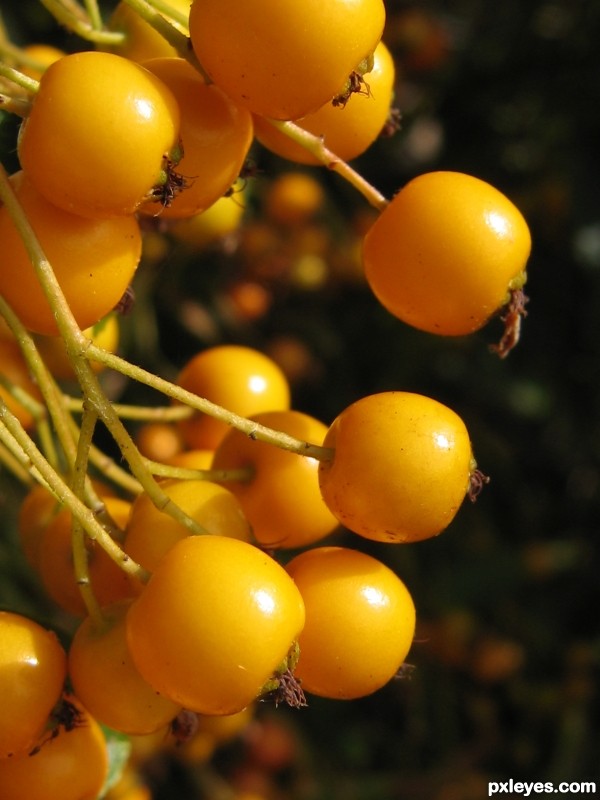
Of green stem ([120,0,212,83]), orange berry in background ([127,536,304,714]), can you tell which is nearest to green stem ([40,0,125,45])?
green stem ([120,0,212,83])

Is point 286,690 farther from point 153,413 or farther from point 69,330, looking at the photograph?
point 153,413

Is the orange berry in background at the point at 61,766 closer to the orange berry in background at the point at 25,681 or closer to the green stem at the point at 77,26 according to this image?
the orange berry in background at the point at 25,681

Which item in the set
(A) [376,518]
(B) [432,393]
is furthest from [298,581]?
(B) [432,393]

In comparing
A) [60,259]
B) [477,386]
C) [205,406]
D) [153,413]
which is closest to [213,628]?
[205,406]

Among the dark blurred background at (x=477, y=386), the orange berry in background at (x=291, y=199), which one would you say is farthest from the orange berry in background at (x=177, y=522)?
the orange berry in background at (x=291, y=199)

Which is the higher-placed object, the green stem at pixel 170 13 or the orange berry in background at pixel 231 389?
the green stem at pixel 170 13

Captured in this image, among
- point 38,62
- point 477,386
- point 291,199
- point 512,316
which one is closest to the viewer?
point 512,316
